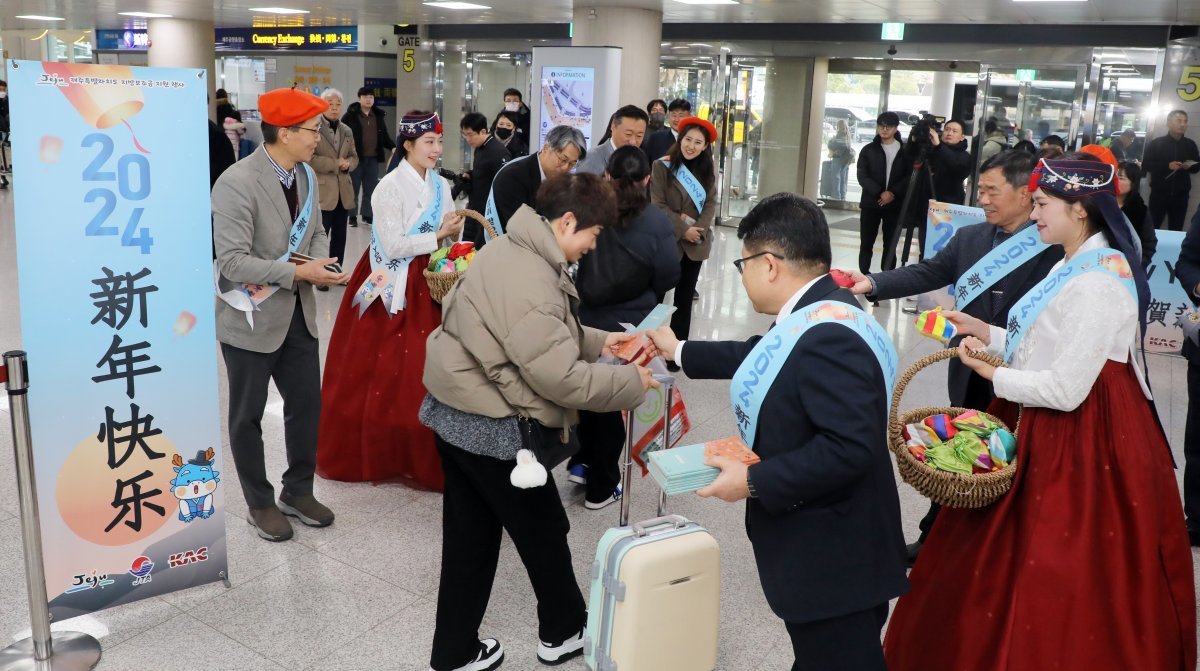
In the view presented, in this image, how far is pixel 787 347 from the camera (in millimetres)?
1917

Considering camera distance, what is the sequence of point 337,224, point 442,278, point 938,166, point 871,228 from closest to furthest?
point 442,278 → point 337,224 → point 871,228 → point 938,166

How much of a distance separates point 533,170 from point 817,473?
314 centimetres

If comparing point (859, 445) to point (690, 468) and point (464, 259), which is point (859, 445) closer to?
point (690, 468)

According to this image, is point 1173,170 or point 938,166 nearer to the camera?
point 938,166

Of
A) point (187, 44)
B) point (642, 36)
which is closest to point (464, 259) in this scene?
point (642, 36)

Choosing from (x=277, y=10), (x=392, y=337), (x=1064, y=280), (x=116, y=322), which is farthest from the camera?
(x=277, y=10)

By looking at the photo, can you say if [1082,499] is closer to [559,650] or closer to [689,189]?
[559,650]

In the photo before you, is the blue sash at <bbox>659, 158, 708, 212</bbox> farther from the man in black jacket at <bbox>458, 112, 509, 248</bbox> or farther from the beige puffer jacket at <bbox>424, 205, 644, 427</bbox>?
the beige puffer jacket at <bbox>424, 205, 644, 427</bbox>

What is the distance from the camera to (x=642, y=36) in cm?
1093

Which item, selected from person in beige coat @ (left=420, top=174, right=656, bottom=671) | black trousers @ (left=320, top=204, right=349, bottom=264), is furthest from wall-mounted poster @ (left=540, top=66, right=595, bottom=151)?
person in beige coat @ (left=420, top=174, right=656, bottom=671)

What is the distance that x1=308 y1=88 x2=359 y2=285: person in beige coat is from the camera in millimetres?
7895

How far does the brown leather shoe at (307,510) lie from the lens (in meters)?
3.74

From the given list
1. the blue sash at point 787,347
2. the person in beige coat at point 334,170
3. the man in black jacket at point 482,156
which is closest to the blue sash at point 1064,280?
the blue sash at point 787,347

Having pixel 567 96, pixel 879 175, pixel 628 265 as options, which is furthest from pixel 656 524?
pixel 567 96
